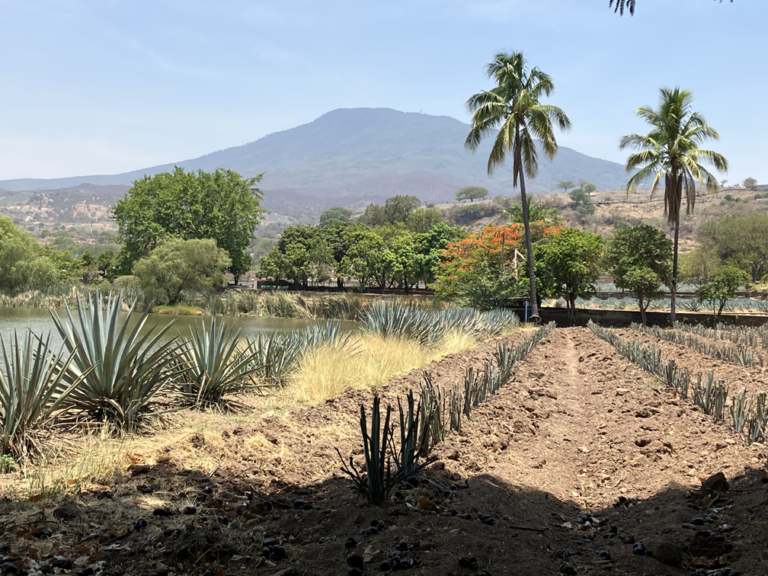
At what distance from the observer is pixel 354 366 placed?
375 inches

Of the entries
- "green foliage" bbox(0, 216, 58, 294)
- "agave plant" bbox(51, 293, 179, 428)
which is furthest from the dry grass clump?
"green foliage" bbox(0, 216, 58, 294)

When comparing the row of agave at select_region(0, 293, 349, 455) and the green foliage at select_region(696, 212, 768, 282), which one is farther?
the green foliage at select_region(696, 212, 768, 282)

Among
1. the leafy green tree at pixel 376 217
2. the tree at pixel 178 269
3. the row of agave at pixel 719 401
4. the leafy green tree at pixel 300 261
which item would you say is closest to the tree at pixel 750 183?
the leafy green tree at pixel 376 217

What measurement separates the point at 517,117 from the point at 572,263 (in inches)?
292

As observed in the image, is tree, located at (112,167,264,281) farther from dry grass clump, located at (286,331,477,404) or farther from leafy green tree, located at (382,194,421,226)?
dry grass clump, located at (286,331,477,404)

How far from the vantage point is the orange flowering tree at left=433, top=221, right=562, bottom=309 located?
2852 cm

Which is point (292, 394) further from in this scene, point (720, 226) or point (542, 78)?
point (720, 226)

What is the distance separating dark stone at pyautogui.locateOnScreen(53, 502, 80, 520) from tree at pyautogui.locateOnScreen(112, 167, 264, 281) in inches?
1842

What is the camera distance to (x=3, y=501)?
12.4 ft

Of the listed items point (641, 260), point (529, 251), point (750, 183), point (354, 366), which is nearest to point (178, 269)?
point (529, 251)

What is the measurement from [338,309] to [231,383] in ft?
104

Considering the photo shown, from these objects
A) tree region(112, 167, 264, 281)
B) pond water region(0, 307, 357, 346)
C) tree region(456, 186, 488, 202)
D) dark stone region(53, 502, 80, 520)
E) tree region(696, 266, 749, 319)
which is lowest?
pond water region(0, 307, 357, 346)

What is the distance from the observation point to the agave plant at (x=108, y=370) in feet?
19.2

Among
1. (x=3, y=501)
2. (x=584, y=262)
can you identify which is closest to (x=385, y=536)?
(x=3, y=501)
